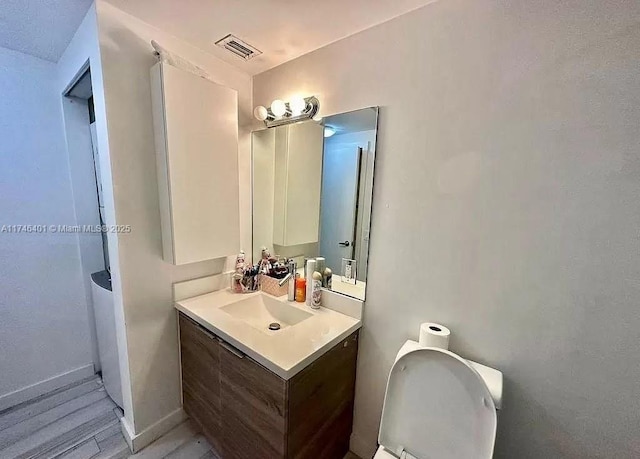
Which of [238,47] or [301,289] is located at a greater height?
[238,47]

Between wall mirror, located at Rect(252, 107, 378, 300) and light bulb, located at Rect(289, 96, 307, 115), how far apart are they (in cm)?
8

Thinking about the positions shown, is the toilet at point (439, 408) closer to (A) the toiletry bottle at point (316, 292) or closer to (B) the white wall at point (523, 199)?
(B) the white wall at point (523, 199)

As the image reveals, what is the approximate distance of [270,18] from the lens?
1149mm

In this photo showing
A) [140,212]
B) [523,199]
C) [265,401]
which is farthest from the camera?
[140,212]

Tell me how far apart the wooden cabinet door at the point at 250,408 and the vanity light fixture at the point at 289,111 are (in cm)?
127

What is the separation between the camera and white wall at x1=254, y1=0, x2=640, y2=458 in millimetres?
767

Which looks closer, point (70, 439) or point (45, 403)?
point (70, 439)

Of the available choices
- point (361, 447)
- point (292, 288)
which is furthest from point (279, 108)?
point (361, 447)

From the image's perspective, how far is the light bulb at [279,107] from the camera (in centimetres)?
147

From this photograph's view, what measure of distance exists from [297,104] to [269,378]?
1.37 m

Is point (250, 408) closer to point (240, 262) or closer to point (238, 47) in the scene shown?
point (240, 262)

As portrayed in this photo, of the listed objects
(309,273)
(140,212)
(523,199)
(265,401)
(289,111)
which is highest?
(289,111)

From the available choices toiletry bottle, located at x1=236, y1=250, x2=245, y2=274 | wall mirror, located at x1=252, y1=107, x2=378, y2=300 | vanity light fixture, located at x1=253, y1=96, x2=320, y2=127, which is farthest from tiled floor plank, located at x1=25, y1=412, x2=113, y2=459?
vanity light fixture, located at x1=253, y1=96, x2=320, y2=127

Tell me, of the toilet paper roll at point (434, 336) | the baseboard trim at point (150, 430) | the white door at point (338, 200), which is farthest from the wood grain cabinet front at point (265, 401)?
the white door at point (338, 200)
